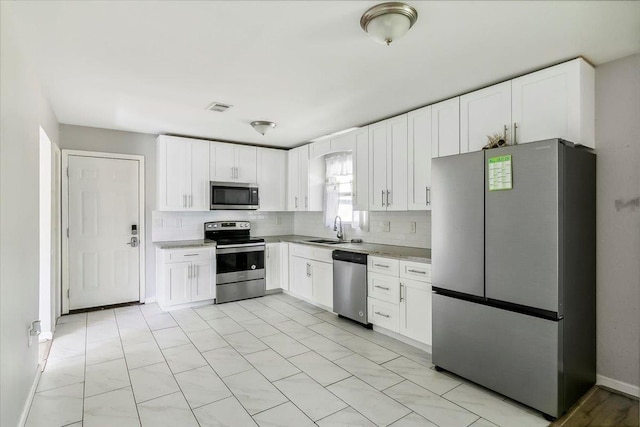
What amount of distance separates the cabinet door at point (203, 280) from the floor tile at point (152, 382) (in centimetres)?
174

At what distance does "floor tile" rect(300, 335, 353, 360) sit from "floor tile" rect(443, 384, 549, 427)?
3.34ft

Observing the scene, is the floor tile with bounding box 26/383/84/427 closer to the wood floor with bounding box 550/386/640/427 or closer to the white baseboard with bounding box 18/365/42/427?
the white baseboard with bounding box 18/365/42/427

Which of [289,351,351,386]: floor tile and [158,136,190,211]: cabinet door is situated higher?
[158,136,190,211]: cabinet door

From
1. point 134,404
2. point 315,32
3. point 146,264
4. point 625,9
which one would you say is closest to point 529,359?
point 625,9

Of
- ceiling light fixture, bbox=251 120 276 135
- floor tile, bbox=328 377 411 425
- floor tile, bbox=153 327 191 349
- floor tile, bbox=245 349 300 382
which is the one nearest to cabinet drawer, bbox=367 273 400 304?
floor tile, bbox=328 377 411 425

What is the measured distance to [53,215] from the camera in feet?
12.7

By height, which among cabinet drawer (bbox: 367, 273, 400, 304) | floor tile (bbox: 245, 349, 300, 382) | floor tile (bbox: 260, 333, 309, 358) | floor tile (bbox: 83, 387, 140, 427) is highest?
Answer: cabinet drawer (bbox: 367, 273, 400, 304)

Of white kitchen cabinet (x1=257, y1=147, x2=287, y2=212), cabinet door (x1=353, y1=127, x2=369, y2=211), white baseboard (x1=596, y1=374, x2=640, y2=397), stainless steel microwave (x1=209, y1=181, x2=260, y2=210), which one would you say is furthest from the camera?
white kitchen cabinet (x1=257, y1=147, x2=287, y2=212)

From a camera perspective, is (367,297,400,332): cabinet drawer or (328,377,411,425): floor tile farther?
(367,297,400,332): cabinet drawer

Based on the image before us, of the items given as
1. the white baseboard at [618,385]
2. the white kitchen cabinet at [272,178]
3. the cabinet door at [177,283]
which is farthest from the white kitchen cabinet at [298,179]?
the white baseboard at [618,385]

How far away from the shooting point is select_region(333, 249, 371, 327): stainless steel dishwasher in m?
3.79

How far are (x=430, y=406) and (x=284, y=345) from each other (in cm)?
154

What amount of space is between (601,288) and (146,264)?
518cm

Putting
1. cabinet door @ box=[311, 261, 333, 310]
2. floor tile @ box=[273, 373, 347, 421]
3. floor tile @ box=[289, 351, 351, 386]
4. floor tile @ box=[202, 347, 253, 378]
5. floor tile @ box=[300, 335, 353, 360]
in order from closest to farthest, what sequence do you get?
floor tile @ box=[273, 373, 347, 421]
floor tile @ box=[289, 351, 351, 386]
floor tile @ box=[202, 347, 253, 378]
floor tile @ box=[300, 335, 353, 360]
cabinet door @ box=[311, 261, 333, 310]
